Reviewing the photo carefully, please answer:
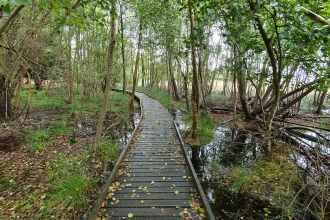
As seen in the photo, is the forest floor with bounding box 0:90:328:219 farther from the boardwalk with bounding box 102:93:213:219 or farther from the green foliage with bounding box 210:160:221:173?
the green foliage with bounding box 210:160:221:173

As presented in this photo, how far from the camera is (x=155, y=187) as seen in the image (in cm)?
Answer: 416

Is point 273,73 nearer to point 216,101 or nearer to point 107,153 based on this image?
point 107,153

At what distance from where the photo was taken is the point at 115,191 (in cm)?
394

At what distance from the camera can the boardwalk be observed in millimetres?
3391

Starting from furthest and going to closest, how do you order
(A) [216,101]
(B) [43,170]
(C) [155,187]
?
→ (A) [216,101], (B) [43,170], (C) [155,187]

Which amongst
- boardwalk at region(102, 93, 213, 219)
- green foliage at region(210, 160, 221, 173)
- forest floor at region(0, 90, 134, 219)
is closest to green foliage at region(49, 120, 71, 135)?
forest floor at region(0, 90, 134, 219)

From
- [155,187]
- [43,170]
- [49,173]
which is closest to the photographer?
[155,187]

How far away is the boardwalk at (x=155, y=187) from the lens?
133 inches

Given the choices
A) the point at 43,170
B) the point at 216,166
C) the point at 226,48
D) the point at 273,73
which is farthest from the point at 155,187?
the point at 226,48

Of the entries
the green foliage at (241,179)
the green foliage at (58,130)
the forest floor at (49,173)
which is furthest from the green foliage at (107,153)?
the green foliage at (241,179)

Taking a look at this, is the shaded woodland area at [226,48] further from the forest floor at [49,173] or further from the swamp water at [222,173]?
the swamp water at [222,173]

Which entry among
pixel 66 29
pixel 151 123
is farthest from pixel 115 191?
pixel 66 29

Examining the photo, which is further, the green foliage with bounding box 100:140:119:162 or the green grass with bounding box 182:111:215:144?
the green grass with bounding box 182:111:215:144

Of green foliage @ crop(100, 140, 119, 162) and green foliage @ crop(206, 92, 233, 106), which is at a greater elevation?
green foliage @ crop(206, 92, 233, 106)
